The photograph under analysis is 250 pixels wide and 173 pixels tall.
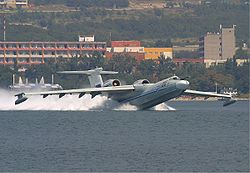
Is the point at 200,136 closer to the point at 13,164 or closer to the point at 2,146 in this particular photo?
the point at 2,146

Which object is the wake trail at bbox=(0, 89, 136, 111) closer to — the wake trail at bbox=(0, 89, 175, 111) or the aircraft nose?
the wake trail at bbox=(0, 89, 175, 111)

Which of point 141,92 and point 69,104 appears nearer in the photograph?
point 141,92

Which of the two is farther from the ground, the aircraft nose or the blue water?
the aircraft nose

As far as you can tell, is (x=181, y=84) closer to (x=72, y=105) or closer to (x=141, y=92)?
(x=141, y=92)

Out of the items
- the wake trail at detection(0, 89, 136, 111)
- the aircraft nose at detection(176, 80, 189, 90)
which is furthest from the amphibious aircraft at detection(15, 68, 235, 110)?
the wake trail at detection(0, 89, 136, 111)

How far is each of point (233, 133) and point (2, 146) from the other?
1817cm

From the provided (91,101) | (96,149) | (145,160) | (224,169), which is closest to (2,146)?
(96,149)

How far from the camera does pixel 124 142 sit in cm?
7506

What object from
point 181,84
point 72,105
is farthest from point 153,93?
point 72,105

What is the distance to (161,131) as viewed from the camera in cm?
8450

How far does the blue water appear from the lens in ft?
208

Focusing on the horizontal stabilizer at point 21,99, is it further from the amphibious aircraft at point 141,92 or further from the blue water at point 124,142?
the blue water at point 124,142

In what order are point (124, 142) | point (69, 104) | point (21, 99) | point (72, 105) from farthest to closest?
1. point (69, 104)
2. point (72, 105)
3. point (21, 99)
4. point (124, 142)

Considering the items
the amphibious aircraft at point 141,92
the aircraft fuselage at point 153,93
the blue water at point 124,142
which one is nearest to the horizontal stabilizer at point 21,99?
the amphibious aircraft at point 141,92
